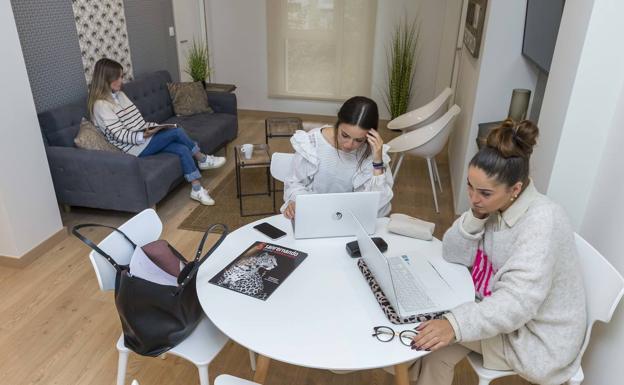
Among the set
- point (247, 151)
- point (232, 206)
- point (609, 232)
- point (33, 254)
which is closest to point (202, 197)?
point (232, 206)

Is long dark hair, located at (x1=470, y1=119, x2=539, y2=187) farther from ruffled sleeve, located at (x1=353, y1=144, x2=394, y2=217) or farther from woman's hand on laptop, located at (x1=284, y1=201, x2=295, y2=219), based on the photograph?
woman's hand on laptop, located at (x1=284, y1=201, x2=295, y2=219)

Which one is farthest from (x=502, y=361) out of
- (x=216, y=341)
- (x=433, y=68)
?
(x=433, y=68)

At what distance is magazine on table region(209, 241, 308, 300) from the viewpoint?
4.80ft

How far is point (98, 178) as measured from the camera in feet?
10.2

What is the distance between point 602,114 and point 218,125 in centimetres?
343

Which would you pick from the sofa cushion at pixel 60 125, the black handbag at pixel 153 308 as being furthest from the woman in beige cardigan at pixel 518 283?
the sofa cushion at pixel 60 125

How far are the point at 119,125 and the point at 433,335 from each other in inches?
118

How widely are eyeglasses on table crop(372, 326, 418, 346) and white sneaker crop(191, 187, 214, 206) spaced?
2540mm

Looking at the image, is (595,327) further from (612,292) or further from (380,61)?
(380,61)

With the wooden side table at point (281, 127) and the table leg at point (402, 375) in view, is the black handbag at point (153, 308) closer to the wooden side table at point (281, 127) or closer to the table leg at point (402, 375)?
the table leg at point (402, 375)

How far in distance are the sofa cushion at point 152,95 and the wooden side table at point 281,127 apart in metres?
1.09

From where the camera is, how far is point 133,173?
3.05 m

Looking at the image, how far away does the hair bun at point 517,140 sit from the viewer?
1.33 meters

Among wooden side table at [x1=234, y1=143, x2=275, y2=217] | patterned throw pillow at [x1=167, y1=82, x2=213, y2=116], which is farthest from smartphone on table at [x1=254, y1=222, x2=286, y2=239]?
patterned throw pillow at [x1=167, y1=82, x2=213, y2=116]
